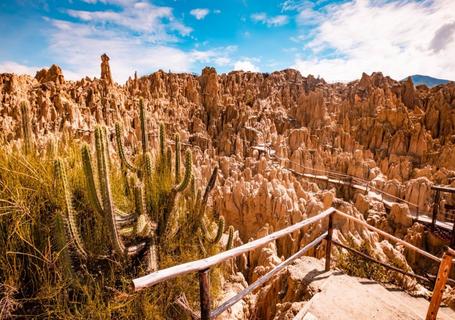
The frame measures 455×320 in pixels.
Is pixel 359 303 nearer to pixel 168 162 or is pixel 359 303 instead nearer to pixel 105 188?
pixel 168 162

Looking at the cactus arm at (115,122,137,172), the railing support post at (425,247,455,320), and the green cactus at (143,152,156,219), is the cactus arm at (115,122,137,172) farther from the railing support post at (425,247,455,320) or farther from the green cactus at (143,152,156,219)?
the railing support post at (425,247,455,320)

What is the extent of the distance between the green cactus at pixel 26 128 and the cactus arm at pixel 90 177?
A: 2.94 feet

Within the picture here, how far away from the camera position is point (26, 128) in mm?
2838

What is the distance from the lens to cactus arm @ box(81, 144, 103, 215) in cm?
220

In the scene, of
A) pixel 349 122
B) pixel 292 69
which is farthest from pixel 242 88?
pixel 349 122

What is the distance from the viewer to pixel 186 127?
3253cm

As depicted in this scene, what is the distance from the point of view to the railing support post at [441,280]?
2.22 m

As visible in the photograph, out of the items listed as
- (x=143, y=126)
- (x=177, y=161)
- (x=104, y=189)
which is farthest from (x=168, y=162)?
(x=104, y=189)

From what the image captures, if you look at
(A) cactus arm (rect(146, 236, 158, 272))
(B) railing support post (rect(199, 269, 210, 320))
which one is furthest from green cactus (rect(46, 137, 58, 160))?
(B) railing support post (rect(199, 269, 210, 320))

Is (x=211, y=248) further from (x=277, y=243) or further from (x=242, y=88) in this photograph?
(x=242, y=88)

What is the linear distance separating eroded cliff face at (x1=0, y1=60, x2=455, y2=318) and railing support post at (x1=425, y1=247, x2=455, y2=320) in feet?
6.14

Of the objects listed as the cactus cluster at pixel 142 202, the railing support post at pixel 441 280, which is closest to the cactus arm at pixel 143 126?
the cactus cluster at pixel 142 202

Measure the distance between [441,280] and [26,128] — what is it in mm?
4429

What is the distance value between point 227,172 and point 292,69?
125 feet
